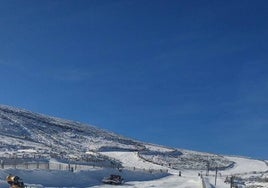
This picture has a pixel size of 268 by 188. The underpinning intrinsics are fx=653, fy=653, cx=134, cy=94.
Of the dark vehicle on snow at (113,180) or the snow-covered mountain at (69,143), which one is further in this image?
the snow-covered mountain at (69,143)

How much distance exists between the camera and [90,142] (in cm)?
15462

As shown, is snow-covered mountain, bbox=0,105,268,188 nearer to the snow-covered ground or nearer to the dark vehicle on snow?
the snow-covered ground

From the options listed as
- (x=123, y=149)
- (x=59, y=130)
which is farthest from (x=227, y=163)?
(x=59, y=130)

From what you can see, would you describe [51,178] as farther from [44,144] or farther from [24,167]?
[44,144]

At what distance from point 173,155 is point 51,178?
81590 millimetres

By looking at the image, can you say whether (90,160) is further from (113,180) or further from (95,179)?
(113,180)

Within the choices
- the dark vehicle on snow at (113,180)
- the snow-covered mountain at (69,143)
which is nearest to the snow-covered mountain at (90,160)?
the snow-covered mountain at (69,143)

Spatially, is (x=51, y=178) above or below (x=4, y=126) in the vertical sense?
below

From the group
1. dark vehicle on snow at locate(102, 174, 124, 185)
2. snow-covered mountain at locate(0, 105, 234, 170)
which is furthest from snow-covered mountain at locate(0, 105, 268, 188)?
dark vehicle on snow at locate(102, 174, 124, 185)

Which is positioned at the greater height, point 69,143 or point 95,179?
point 69,143

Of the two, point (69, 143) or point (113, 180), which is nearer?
point (113, 180)

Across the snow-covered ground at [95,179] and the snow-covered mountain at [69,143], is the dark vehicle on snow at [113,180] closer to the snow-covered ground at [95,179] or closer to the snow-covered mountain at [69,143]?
the snow-covered ground at [95,179]

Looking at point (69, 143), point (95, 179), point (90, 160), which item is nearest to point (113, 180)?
point (95, 179)

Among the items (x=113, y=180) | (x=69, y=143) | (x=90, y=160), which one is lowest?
(x=113, y=180)
